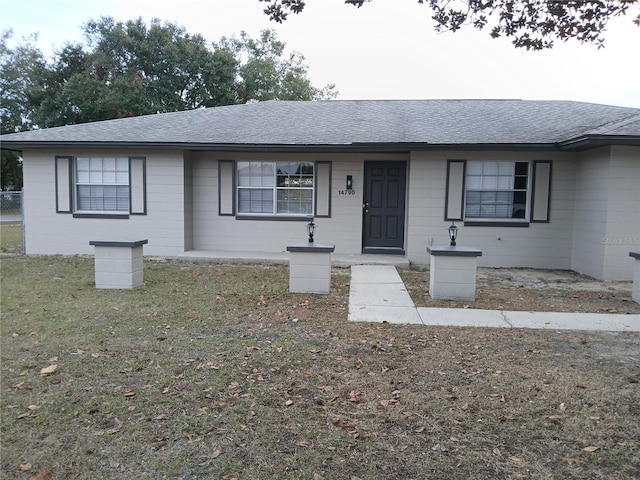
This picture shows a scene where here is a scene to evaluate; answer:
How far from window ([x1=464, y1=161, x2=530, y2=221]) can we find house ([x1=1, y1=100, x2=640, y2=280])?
0.03 m

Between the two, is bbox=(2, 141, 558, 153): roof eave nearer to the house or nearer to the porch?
the house

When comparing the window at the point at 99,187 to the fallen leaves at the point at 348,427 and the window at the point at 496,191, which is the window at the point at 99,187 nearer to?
the window at the point at 496,191

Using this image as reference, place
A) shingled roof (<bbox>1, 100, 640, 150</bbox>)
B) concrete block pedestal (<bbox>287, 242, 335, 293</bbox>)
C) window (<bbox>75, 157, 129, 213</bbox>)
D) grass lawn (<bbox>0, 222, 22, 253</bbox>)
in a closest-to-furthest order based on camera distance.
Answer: concrete block pedestal (<bbox>287, 242, 335, 293</bbox>) → shingled roof (<bbox>1, 100, 640, 150</bbox>) → window (<bbox>75, 157, 129, 213</bbox>) → grass lawn (<bbox>0, 222, 22, 253</bbox>)

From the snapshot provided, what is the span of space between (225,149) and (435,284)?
604cm

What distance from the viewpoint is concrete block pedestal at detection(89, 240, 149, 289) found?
24.8ft

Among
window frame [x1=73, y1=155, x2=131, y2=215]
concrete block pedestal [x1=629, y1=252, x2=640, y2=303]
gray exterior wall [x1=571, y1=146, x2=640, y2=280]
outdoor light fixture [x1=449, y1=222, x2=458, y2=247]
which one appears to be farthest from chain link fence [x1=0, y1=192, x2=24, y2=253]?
concrete block pedestal [x1=629, y1=252, x2=640, y2=303]

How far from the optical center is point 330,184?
11.4 metres

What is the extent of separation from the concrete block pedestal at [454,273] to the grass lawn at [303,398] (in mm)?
1635

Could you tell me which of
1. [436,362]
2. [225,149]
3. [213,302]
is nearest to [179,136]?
[225,149]

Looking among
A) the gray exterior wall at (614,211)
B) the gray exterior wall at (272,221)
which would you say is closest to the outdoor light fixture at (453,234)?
the gray exterior wall at (614,211)

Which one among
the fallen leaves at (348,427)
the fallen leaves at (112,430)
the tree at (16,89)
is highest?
the tree at (16,89)

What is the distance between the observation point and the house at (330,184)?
413 inches

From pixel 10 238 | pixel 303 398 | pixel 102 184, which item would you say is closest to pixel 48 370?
pixel 303 398

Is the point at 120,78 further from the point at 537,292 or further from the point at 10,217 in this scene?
the point at 537,292
